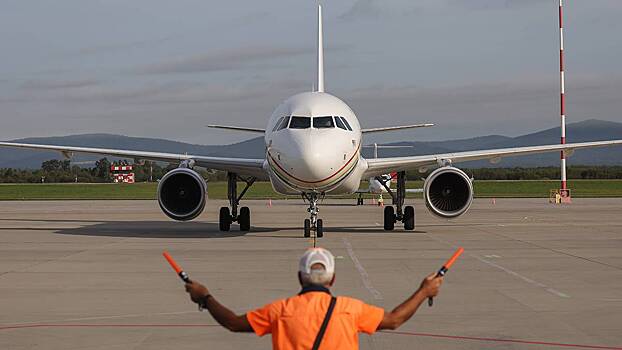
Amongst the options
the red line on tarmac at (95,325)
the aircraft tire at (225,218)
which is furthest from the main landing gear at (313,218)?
the red line on tarmac at (95,325)

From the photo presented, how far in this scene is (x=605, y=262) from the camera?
49.0 feet

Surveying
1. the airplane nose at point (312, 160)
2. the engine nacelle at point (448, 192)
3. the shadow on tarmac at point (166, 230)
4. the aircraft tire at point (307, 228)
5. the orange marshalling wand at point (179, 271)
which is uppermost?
the airplane nose at point (312, 160)

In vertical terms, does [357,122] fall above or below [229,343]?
above

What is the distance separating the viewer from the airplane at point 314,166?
744 inches

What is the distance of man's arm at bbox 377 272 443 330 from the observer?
4.47m

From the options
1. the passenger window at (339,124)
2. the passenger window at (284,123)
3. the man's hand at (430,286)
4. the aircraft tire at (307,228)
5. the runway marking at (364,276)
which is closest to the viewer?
the man's hand at (430,286)

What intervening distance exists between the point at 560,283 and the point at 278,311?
8605mm

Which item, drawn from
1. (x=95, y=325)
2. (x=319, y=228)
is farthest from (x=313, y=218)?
(x=95, y=325)

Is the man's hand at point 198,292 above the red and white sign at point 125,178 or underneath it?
underneath

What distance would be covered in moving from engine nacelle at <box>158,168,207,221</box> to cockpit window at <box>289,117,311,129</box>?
3624 millimetres

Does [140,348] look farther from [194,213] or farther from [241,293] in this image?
[194,213]

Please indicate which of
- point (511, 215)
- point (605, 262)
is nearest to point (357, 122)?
point (605, 262)

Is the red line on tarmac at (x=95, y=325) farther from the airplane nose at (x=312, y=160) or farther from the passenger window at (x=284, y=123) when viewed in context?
the passenger window at (x=284, y=123)

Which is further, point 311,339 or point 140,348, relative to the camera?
point 140,348
